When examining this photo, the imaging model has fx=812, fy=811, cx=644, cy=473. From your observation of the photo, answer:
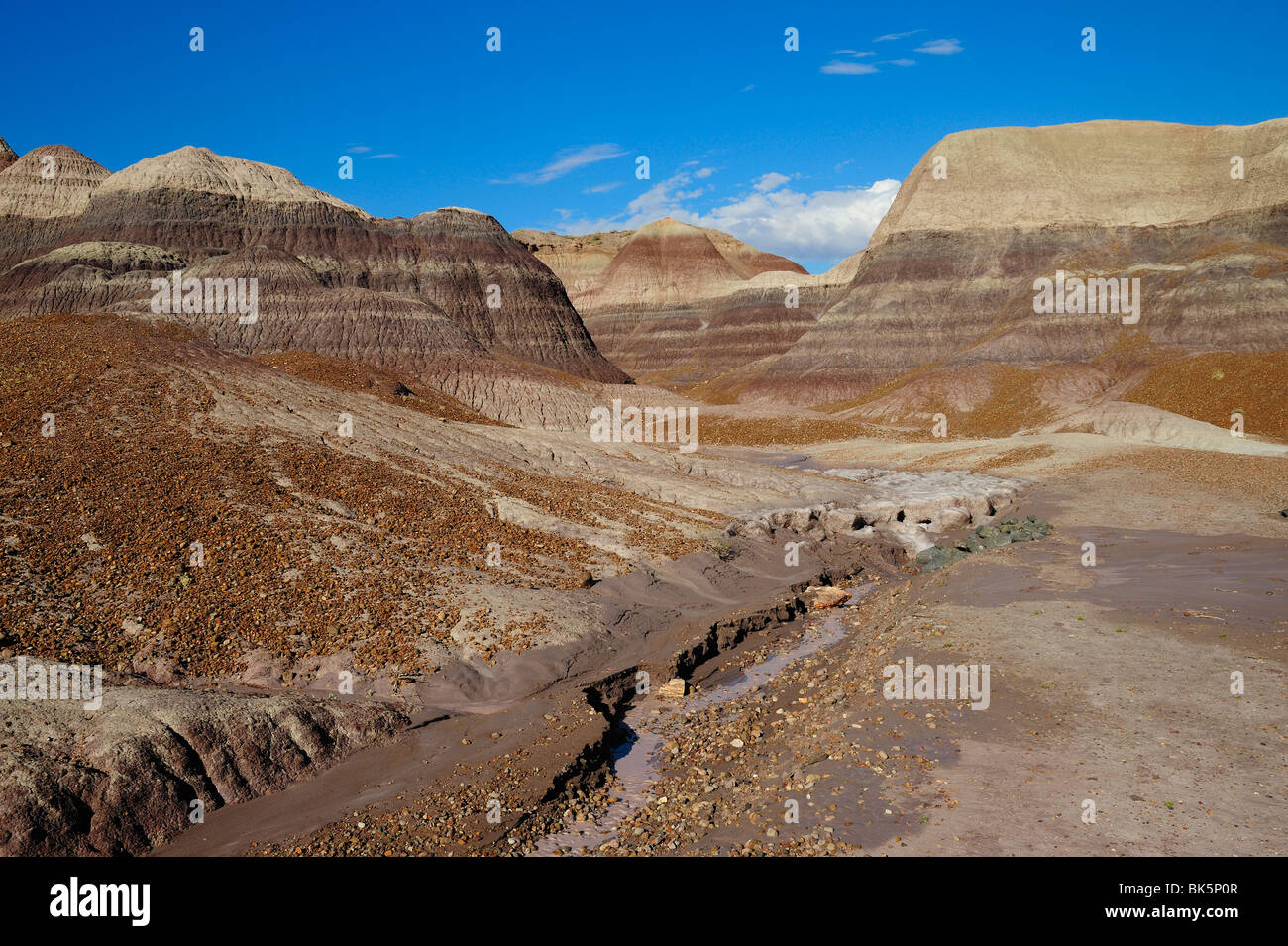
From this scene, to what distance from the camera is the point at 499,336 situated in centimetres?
8206

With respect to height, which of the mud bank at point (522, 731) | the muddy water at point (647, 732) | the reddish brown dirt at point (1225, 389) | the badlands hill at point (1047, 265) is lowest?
the muddy water at point (647, 732)

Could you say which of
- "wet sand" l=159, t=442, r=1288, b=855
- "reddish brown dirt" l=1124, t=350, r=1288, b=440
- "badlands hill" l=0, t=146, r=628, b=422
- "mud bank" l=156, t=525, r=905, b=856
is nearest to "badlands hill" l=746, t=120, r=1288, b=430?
"reddish brown dirt" l=1124, t=350, r=1288, b=440

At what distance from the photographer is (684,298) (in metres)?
139

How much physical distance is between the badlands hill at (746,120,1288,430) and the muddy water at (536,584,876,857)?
47.2 m

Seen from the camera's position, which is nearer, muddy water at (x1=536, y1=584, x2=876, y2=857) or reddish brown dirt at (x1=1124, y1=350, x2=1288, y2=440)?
muddy water at (x1=536, y1=584, x2=876, y2=857)

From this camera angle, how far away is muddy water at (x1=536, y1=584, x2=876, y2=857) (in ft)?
35.1

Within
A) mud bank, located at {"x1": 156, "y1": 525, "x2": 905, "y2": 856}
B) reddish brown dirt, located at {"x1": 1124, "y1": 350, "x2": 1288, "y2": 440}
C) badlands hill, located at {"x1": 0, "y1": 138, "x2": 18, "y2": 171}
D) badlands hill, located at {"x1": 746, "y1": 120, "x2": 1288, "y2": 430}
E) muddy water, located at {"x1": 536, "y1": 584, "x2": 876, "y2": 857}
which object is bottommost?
muddy water, located at {"x1": 536, "y1": 584, "x2": 876, "y2": 857}

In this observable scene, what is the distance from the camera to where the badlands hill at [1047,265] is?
6284 centimetres

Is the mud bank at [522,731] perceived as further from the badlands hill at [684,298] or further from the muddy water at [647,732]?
the badlands hill at [684,298]

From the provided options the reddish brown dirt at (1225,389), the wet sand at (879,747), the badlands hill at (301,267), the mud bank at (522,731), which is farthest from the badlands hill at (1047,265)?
the mud bank at (522,731)

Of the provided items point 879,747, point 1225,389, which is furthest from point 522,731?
point 1225,389

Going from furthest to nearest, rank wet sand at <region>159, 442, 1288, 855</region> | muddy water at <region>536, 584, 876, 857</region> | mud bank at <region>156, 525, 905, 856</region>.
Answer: muddy water at <region>536, 584, 876, 857</region>, mud bank at <region>156, 525, 905, 856</region>, wet sand at <region>159, 442, 1288, 855</region>

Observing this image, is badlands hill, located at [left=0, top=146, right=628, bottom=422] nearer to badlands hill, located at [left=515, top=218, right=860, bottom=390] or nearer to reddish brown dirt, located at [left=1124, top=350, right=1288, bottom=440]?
badlands hill, located at [left=515, top=218, right=860, bottom=390]

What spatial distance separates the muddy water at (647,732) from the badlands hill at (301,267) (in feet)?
123
